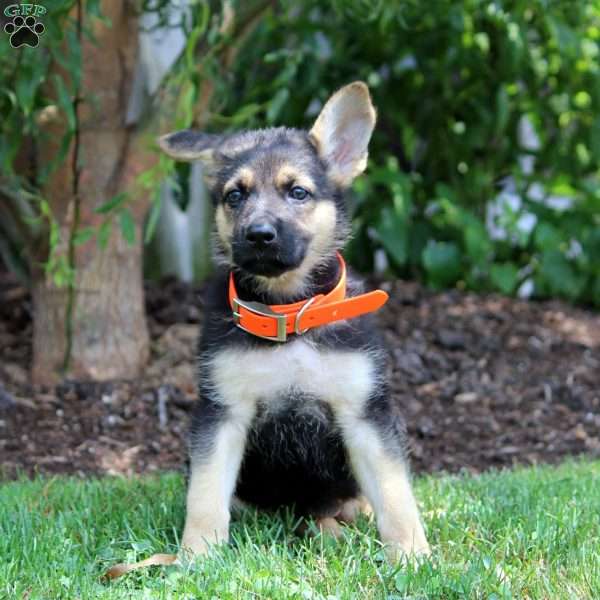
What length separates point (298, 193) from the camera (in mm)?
4082

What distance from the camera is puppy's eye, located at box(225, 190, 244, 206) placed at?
411 cm

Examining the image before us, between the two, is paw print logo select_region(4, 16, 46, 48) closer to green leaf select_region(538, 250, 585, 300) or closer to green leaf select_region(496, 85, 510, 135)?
green leaf select_region(496, 85, 510, 135)

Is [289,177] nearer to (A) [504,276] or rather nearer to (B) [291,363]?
(B) [291,363]

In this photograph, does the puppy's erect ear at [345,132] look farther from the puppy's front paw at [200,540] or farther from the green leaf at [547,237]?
the green leaf at [547,237]

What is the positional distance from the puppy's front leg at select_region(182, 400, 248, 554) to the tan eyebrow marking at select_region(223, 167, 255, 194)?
89cm

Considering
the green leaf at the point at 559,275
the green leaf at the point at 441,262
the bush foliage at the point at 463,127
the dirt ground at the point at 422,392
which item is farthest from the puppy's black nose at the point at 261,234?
the green leaf at the point at 559,275

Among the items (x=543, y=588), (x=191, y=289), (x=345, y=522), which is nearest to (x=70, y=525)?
(x=345, y=522)

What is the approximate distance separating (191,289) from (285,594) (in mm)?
5109

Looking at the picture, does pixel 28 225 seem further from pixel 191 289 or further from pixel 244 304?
pixel 244 304

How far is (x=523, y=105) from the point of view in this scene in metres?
8.38

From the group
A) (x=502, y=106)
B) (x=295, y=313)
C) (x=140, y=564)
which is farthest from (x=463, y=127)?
(x=140, y=564)

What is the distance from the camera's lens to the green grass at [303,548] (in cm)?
336

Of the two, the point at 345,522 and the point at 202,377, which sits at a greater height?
the point at 202,377

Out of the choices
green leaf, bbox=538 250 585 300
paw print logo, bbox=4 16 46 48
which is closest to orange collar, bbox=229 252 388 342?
paw print logo, bbox=4 16 46 48
